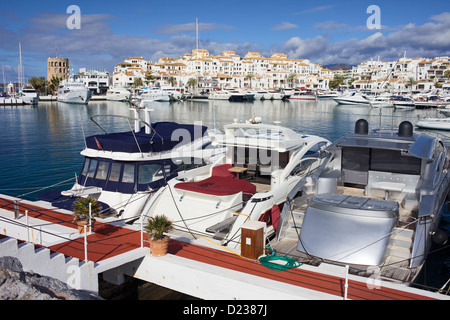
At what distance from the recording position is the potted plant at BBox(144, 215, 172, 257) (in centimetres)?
834

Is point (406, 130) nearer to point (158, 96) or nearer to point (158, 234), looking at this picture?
point (158, 234)

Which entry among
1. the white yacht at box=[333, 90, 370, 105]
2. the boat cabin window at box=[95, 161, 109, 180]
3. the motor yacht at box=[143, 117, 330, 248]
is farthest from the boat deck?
the white yacht at box=[333, 90, 370, 105]

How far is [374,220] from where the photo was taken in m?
8.80

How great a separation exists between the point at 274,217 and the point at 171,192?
3.46 m

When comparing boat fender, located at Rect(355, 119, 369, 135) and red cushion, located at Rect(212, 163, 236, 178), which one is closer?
boat fender, located at Rect(355, 119, 369, 135)

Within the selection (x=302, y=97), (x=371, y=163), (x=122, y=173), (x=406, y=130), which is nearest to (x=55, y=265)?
(x=122, y=173)

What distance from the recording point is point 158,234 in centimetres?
841

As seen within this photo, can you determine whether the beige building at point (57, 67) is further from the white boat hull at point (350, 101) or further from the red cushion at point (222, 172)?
the red cushion at point (222, 172)

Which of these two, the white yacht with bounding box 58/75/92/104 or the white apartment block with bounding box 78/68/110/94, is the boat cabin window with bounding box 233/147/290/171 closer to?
the white yacht with bounding box 58/75/92/104

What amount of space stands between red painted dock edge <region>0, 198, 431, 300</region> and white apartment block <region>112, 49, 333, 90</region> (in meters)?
129

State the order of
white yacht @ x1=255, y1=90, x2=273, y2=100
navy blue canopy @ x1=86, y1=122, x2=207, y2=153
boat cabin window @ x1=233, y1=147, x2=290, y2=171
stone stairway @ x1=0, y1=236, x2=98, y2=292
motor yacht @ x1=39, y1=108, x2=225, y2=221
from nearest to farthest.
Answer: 1. stone stairway @ x1=0, y1=236, x2=98, y2=292
2. motor yacht @ x1=39, y1=108, x2=225, y2=221
3. navy blue canopy @ x1=86, y1=122, x2=207, y2=153
4. boat cabin window @ x1=233, y1=147, x2=290, y2=171
5. white yacht @ x1=255, y1=90, x2=273, y2=100

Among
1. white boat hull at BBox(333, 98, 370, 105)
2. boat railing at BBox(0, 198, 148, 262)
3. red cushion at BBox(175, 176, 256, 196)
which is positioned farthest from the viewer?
white boat hull at BBox(333, 98, 370, 105)

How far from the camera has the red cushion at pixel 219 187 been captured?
12.0 metres
